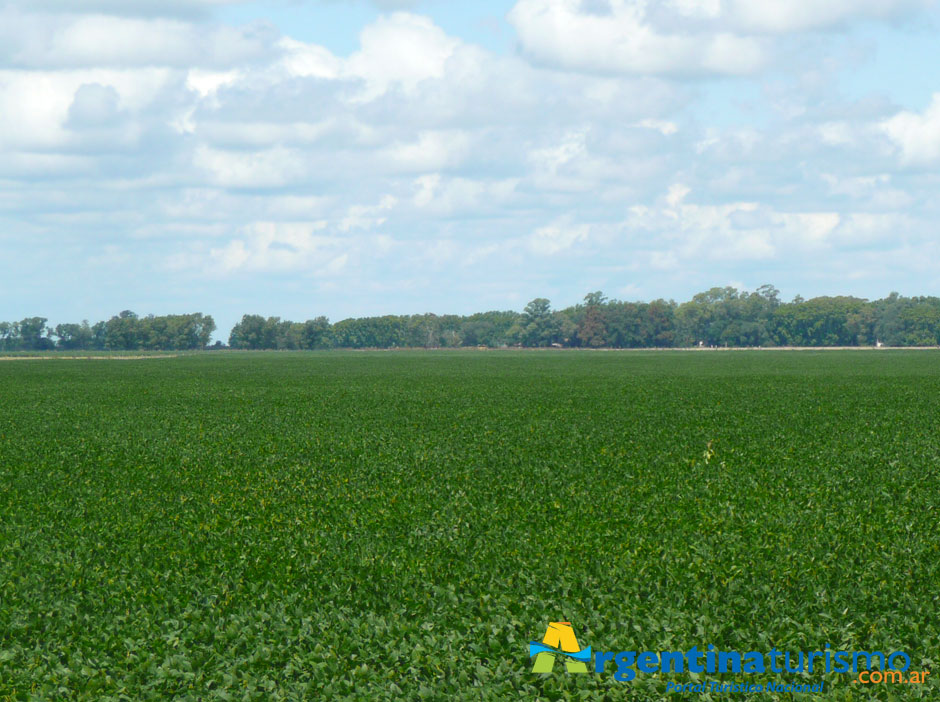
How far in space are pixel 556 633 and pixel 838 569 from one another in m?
4.35

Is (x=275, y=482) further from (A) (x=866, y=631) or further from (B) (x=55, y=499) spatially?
(A) (x=866, y=631)

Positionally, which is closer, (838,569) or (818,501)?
(838,569)

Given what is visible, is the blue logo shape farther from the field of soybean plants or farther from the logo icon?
the field of soybean plants

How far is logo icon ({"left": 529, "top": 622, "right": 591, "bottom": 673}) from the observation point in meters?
9.12

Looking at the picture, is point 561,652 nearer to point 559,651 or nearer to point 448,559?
point 559,651

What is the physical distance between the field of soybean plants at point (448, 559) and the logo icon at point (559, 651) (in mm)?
119

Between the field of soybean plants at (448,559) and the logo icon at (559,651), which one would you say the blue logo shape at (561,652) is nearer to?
the logo icon at (559,651)

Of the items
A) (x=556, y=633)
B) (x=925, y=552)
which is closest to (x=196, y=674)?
(x=556, y=633)

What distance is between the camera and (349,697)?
8578 millimetres

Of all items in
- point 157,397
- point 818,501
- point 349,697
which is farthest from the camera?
point 157,397

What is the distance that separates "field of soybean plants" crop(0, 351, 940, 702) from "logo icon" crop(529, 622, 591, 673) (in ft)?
0.39

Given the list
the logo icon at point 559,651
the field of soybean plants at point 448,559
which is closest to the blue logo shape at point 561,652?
the logo icon at point 559,651

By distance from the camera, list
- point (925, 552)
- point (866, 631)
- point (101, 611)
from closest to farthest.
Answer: point (866, 631) < point (101, 611) < point (925, 552)

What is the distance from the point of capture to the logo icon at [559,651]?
29.9 ft
